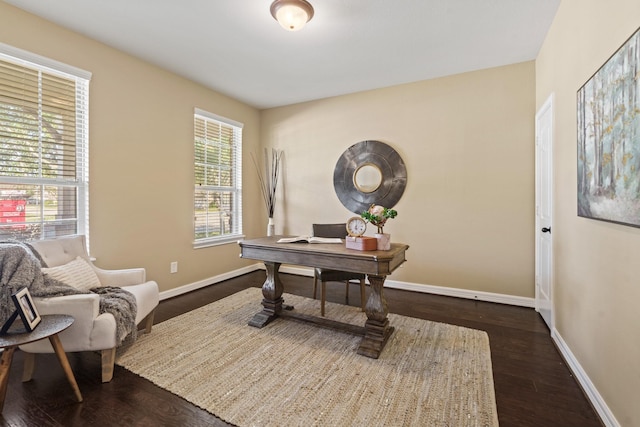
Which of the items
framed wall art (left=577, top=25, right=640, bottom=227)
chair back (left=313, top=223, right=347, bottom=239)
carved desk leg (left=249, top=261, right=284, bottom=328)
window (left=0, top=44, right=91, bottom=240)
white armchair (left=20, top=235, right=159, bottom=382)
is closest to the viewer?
framed wall art (left=577, top=25, right=640, bottom=227)

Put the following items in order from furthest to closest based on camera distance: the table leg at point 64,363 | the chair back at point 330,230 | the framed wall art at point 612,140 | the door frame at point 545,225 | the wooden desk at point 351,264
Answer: the chair back at point 330,230
the door frame at point 545,225
the wooden desk at point 351,264
the table leg at point 64,363
the framed wall art at point 612,140

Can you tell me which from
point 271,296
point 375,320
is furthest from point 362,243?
point 271,296

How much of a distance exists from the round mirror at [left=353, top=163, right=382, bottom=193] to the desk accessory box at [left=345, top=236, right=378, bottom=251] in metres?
1.78

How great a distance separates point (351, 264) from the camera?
2072mm

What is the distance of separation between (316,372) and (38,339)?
1559 mm

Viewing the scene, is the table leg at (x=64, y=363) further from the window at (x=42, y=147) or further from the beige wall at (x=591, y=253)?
the beige wall at (x=591, y=253)

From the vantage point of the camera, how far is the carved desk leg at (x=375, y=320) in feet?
7.13

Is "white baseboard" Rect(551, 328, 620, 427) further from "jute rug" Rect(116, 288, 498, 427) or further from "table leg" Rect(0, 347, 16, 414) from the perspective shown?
"table leg" Rect(0, 347, 16, 414)

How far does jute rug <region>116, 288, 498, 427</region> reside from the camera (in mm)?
1551

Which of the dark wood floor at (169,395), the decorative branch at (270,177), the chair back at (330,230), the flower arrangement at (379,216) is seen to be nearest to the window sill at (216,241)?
the decorative branch at (270,177)

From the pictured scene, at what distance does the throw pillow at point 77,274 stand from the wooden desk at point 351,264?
116 centimetres

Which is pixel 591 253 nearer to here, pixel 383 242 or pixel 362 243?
pixel 383 242

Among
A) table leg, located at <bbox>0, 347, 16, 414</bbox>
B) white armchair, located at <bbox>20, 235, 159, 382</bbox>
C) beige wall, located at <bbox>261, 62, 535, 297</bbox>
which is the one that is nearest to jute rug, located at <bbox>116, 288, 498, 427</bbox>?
white armchair, located at <bbox>20, 235, 159, 382</bbox>

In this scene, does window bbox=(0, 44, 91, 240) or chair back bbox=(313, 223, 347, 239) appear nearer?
window bbox=(0, 44, 91, 240)
